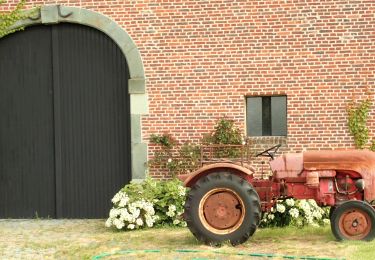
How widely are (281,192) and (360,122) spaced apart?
3.66 metres

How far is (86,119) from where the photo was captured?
14.5 meters

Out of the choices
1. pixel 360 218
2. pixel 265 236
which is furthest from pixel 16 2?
pixel 360 218

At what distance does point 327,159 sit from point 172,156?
427cm

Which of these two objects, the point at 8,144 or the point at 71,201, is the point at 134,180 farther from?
the point at 8,144

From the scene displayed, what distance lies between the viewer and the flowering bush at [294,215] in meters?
11.9

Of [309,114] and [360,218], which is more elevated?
[309,114]

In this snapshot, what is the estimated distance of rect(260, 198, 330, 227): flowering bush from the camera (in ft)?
39.1

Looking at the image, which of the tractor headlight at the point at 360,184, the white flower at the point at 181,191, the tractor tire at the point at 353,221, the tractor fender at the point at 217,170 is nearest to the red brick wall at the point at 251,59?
the white flower at the point at 181,191

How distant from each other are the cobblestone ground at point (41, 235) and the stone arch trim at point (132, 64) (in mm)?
1391

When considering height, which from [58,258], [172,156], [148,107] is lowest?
[58,258]

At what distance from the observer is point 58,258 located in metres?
9.48

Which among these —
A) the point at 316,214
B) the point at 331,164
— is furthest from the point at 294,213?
the point at 331,164

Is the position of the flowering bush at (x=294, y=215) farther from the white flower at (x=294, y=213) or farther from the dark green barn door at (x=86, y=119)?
the dark green barn door at (x=86, y=119)

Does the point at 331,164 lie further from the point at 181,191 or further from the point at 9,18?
the point at 9,18
